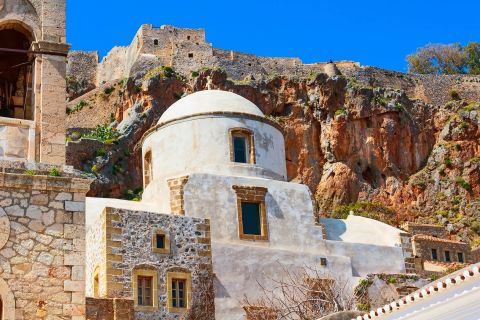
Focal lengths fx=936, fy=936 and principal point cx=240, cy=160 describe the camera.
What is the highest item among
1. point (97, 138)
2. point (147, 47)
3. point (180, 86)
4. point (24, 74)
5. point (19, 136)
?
point (147, 47)

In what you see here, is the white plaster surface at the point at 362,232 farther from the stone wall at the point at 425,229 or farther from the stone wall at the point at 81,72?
the stone wall at the point at 81,72

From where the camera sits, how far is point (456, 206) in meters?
56.4

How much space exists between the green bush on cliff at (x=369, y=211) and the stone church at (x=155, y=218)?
17.8m

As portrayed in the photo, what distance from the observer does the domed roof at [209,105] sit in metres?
32.3

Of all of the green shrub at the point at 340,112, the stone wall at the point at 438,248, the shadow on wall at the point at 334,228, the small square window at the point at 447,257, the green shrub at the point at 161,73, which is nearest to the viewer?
the shadow on wall at the point at 334,228

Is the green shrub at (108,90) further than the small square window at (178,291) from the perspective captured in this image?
Yes

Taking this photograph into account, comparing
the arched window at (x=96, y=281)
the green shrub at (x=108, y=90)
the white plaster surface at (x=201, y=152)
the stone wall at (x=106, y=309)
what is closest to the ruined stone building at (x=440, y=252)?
the white plaster surface at (x=201, y=152)

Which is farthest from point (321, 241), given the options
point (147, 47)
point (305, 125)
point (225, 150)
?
Answer: point (147, 47)

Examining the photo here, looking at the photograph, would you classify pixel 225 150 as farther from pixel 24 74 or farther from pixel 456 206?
pixel 456 206

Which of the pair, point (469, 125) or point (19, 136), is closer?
point (19, 136)

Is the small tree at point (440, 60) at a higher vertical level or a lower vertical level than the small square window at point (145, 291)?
higher

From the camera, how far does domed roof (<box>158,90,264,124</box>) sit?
32281 millimetres

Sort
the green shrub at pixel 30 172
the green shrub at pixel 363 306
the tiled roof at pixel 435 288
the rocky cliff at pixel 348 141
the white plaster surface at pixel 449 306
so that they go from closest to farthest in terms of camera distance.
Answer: the white plaster surface at pixel 449 306
the tiled roof at pixel 435 288
the green shrub at pixel 30 172
the green shrub at pixel 363 306
the rocky cliff at pixel 348 141

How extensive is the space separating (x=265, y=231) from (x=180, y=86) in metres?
30.8
